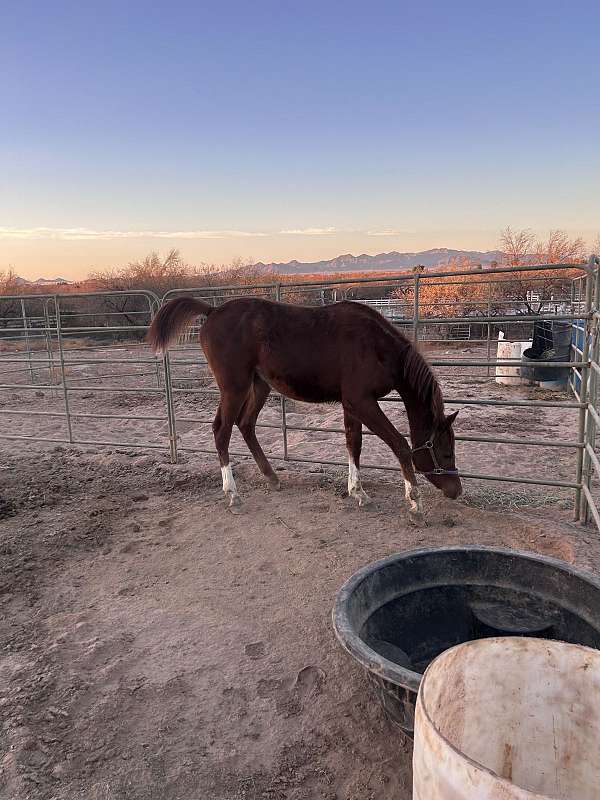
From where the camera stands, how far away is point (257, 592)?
3.01 m

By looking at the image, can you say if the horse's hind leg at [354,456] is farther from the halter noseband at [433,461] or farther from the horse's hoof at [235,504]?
the horse's hoof at [235,504]

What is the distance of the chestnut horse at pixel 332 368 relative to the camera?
12.8ft

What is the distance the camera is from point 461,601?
94.8 inches

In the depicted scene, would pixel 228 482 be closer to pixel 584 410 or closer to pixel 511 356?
pixel 584 410

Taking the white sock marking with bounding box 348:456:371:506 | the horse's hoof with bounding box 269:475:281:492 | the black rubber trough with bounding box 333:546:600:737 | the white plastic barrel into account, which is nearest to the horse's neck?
the white sock marking with bounding box 348:456:371:506

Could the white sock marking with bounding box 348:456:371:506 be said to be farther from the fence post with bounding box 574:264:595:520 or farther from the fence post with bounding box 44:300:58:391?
the fence post with bounding box 44:300:58:391

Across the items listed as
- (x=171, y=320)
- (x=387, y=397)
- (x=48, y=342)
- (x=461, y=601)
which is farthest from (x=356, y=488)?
(x=48, y=342)

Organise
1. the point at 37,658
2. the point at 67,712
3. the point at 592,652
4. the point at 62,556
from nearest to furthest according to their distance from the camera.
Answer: the point at 592,652 → the point at 67,712 → the point at 37,658 → the point at 62,556

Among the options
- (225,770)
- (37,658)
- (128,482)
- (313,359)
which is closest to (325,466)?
(313,359)

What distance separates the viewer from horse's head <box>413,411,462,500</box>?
3834mm

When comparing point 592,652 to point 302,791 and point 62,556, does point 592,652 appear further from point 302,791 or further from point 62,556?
point 62,556

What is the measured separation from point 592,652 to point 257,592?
7.07 ft

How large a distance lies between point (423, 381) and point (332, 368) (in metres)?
0.70

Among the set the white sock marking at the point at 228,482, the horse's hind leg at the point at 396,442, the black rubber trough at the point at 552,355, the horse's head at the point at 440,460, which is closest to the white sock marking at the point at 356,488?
the horse's hind leg at the point at 396,442
